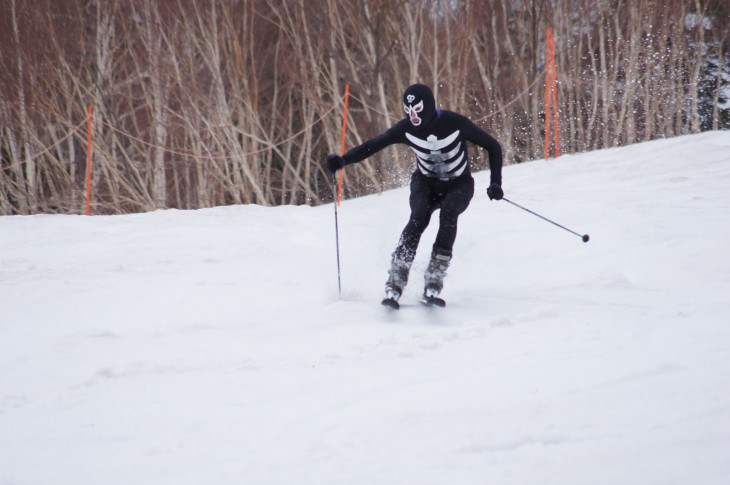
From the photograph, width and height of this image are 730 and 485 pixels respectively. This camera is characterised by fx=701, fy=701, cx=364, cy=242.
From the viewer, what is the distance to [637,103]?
1620 cm

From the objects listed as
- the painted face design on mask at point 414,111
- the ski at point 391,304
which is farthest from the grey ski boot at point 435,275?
the painted face design on mask at point 414,111

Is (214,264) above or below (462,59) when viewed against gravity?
below

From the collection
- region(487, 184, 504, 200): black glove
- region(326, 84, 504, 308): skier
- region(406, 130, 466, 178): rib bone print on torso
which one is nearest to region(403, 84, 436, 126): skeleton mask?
region(326, 84, 504, 308): skier

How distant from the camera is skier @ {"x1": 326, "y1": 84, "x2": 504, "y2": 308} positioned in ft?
14.8

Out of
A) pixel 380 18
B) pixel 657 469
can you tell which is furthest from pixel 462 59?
pixel 657 469

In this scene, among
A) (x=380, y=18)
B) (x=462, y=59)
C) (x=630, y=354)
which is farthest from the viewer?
(x=462, y=59)

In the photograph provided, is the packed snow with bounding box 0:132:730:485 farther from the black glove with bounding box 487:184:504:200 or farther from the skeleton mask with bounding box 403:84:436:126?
the skeleton mask with bounding box 403:84:436:126

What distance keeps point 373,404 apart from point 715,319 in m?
2.12

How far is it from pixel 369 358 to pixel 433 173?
1.78m

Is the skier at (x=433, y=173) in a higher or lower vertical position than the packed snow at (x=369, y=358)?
higher

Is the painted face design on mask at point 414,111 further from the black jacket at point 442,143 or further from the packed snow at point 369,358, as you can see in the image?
the packed snow at point 369,358

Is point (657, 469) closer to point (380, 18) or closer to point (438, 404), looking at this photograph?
point (438, 404)

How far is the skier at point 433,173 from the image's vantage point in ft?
14.8

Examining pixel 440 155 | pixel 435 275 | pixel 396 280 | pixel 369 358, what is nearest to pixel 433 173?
pixel 440 155
